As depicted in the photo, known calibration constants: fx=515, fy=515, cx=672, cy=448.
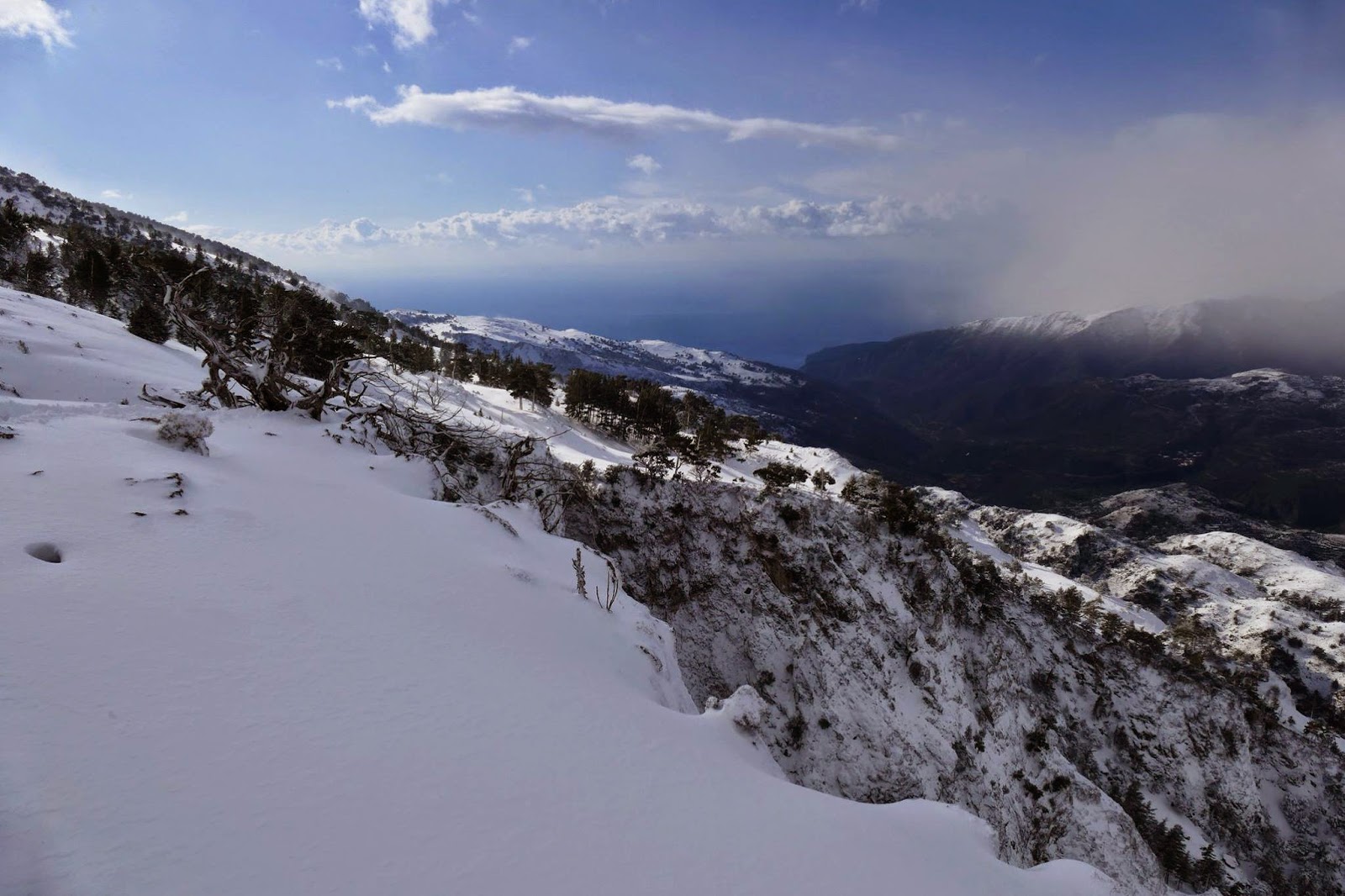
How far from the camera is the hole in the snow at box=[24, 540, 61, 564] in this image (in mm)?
5426

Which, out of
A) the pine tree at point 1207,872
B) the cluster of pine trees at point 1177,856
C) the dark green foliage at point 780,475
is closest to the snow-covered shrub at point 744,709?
the dark green foliage at point 780,475

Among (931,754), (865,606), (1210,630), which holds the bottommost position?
(1210,630)

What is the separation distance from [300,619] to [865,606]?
2754cm

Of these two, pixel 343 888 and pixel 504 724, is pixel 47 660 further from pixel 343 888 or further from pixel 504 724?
pixel 504 724

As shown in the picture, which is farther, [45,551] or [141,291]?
[141,291]

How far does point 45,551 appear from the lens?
5.49 m

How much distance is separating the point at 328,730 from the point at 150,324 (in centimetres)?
3708

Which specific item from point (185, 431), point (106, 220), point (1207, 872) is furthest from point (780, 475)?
point (106, 220)

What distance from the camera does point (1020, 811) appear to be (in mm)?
24578

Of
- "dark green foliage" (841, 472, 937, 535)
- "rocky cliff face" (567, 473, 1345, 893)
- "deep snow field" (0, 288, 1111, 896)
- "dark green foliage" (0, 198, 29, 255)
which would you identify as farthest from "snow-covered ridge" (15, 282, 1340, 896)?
"dark green foliage" (0, 198, 29, 255)

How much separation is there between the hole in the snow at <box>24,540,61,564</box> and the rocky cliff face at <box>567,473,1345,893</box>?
17206mm

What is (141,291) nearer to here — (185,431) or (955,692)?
(185,431)

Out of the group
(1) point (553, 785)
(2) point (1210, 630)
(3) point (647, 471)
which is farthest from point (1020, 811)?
(2) point (1210, 630)

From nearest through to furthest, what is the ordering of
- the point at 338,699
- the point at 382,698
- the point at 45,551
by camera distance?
the point at 338,699, the point at 382,698, the point at 45,551
